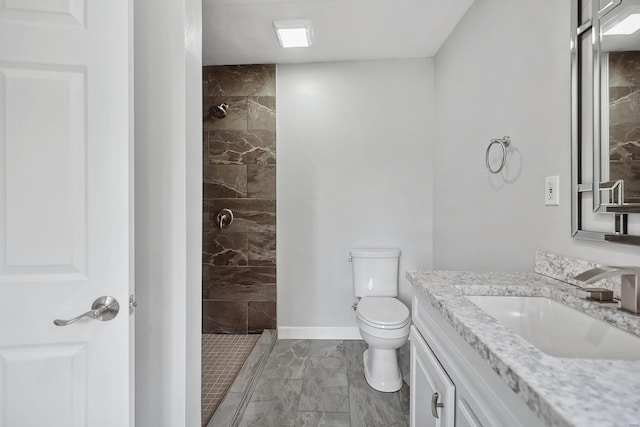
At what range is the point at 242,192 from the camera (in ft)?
9.02

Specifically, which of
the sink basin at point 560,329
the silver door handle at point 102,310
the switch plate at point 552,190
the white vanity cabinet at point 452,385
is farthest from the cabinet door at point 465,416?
the silver door handle at point 102,310

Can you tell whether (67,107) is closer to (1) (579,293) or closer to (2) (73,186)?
(2) (73,186)

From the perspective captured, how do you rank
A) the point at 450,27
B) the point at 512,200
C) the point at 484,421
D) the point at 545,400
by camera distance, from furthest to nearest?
the point at 450,27 → the point at 512,200 → the point at 484,421 → the point at 545,400

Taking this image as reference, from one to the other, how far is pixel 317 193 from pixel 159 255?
1.69m

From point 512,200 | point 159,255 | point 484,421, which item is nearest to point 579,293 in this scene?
point 484,421

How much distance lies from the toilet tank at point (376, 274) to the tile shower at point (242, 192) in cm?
75

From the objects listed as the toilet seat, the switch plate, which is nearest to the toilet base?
the toilet seat

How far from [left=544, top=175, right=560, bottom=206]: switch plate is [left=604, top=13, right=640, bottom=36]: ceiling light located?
1.60 ft

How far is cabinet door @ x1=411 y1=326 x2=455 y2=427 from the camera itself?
34.1 inches

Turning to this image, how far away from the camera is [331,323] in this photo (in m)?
2.73

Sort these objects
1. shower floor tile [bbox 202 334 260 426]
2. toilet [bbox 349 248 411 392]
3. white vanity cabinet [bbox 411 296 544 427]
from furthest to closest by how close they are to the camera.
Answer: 1. toilet [bbox 349 248 411 392]
2. shower floor tile [bbox 202 334 260 426]
3. white vanity cabinet [bbox 411 296 544 427]

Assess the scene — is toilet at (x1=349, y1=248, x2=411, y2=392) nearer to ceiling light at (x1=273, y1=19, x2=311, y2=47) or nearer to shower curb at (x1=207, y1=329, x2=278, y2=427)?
shower curb at (x1=207, y1=329, x2=278, y2=427)

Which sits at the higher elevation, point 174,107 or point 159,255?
point 174,107

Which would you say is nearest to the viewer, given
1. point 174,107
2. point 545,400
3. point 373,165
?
point 545,400
